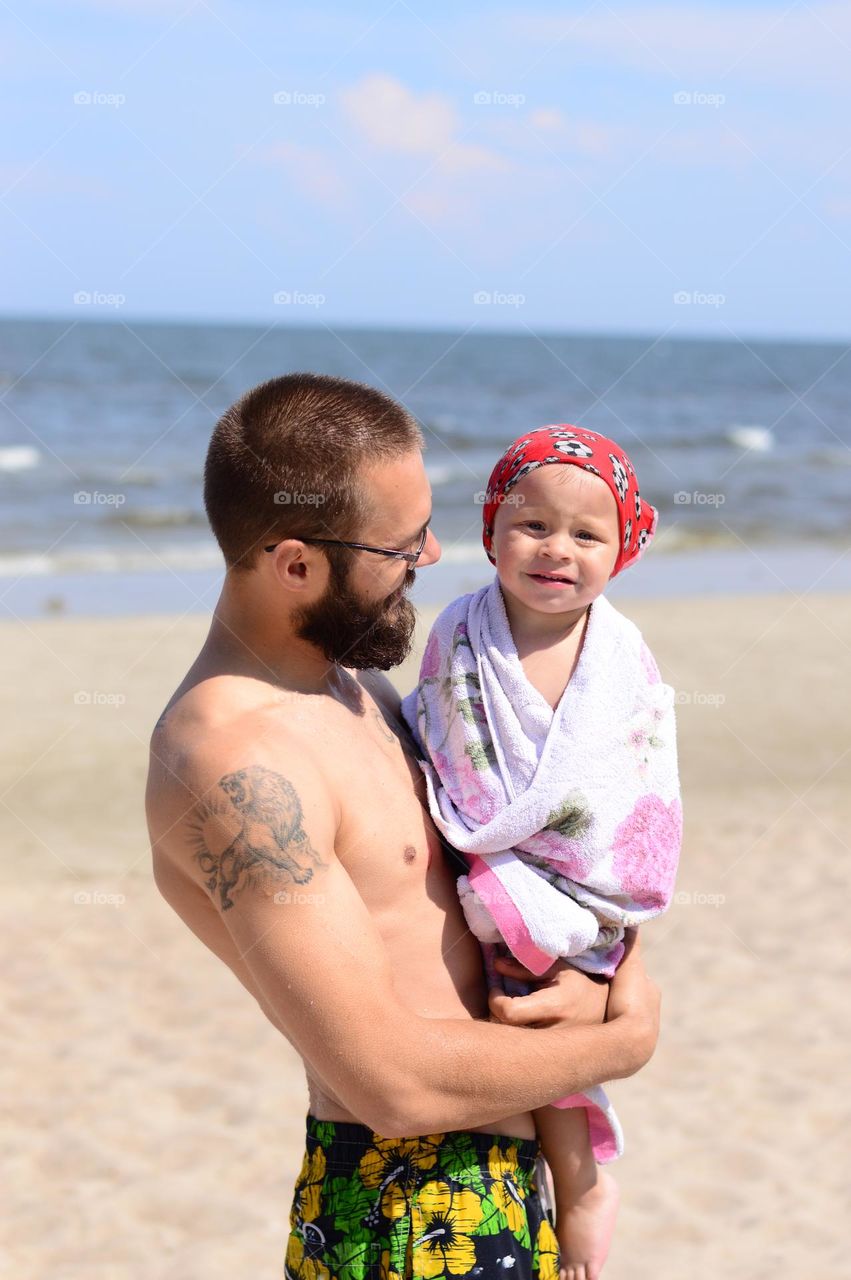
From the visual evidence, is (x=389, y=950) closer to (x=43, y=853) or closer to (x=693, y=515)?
(x=43, y=853)

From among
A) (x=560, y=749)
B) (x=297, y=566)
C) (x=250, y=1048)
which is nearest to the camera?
(x=297, y=566)

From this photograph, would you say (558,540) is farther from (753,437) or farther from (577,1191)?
(753,437)

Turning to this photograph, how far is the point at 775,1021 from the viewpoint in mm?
5445

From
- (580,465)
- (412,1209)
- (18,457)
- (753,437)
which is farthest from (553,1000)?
(753,437)

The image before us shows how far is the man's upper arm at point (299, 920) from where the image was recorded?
1.85 metres

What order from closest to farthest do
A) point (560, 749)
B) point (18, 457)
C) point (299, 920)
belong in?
point (299, 920) → point (560, 749) → point (18, 457)

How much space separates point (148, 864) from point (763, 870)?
10.4ft

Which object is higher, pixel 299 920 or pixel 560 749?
pixel 560 749

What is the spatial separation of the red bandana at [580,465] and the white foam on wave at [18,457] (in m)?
17.2

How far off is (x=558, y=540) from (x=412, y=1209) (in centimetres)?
112

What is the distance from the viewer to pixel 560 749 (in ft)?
7.46

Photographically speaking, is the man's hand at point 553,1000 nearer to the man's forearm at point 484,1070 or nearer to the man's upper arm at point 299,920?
the man's forearm at point 484,1070

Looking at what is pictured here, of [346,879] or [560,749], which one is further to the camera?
[560,749]

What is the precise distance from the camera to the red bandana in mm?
2420
